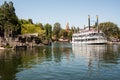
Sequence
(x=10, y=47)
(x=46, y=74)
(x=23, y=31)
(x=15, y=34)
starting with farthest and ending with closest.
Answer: (x=23, y=31) < (x=15, y=34) < (x=10, y=47) < (x=46, y=74)

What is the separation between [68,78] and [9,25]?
89.9 m

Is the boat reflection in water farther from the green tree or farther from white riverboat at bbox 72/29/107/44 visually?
white riverboat at bbox 72/29/107/44

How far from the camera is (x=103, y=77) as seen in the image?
3553cm

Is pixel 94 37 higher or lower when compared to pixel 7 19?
lower

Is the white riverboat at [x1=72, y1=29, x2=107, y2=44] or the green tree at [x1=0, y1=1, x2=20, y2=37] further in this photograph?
the white riverboat at [x1=72, y1=29, x2=107, y2=44]

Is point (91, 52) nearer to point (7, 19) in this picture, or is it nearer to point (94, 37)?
point (7, 19)

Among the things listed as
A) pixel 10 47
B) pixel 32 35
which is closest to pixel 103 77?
pixel 10 47

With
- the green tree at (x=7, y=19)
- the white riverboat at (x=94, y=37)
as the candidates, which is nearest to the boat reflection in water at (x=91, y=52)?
the green tree at (x=7, y=19)

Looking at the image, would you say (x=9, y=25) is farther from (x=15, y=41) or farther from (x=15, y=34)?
(x=15, y=34)

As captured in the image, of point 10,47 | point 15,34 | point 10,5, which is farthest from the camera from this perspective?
point 15,34

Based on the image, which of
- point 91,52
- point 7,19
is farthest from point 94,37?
point 91,52

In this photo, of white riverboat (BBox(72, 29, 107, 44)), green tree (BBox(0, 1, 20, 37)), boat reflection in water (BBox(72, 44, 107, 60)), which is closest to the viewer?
boat reflection in water (BBox(72, 44, 107, 60))

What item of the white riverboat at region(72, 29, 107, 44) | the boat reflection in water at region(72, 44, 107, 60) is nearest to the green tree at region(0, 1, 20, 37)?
the boat reflection in water at region(72, 44, 107, 60)

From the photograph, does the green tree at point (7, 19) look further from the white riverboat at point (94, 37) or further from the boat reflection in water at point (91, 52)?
the white riverboat at point (94, 37)
